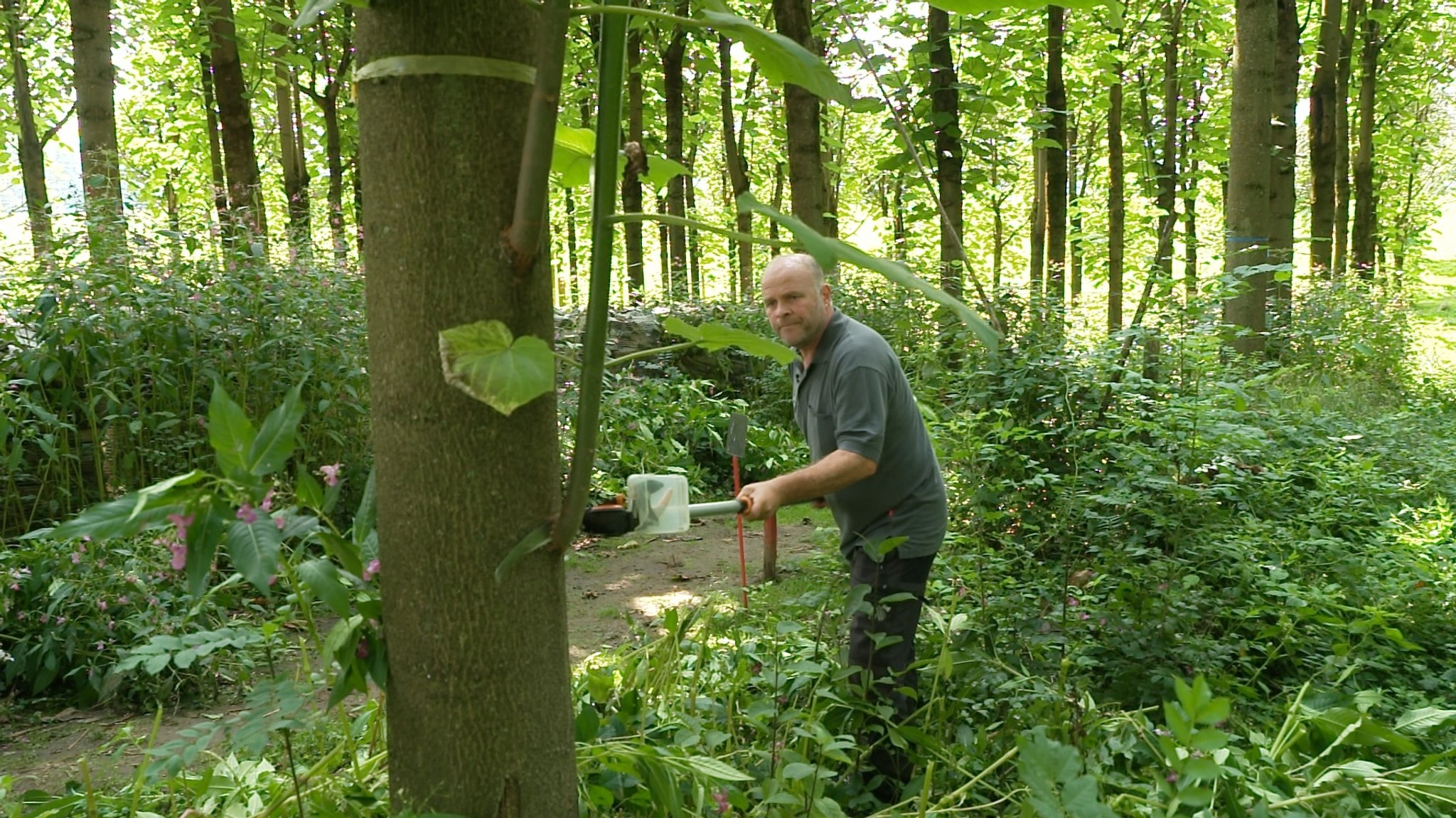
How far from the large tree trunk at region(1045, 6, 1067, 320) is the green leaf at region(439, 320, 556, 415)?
7366 mm

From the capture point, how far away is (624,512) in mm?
1798

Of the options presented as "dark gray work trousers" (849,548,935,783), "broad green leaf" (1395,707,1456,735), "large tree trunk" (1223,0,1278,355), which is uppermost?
"large tree trunk" (1223,0,1278,355)

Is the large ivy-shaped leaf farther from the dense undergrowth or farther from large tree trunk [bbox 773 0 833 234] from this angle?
large tree trunk [bbox 773 0 833 234]

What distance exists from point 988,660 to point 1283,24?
10631 millimetres

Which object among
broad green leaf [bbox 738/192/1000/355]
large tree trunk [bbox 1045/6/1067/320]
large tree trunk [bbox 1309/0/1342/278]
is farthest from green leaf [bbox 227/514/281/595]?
large tree trunk [bbox 1309/0/1342/278]

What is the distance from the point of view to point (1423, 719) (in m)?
3.31

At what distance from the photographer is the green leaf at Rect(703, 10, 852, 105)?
3.91 ft

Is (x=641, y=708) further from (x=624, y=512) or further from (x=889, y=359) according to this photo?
→ (x=889, y=359)

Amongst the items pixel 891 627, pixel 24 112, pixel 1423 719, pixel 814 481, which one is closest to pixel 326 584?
pixel 814 481

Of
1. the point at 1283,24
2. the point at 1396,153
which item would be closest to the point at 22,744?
the point at 1283,24

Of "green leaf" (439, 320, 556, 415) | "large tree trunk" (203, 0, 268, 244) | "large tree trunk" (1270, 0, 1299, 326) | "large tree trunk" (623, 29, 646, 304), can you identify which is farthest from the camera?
"large tree trunk" (623, 29, 646, 304)

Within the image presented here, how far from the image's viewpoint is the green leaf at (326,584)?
4.72 feet

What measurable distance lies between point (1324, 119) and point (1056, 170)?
144 inches

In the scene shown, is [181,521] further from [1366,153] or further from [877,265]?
[1366,153]
